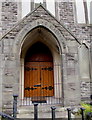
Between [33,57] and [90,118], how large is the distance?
4257mm

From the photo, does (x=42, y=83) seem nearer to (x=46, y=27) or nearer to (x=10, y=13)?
(x=46, y=27)

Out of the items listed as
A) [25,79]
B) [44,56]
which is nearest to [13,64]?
[25,79]

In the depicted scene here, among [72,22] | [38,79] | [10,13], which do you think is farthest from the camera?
[72,22]

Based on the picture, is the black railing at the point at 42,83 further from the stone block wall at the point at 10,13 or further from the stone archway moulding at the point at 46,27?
the stone block wall at the point at 10,13

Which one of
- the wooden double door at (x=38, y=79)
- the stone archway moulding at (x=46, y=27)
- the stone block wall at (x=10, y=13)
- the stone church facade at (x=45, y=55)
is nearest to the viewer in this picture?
the stone church facade at (x=45, y=55)

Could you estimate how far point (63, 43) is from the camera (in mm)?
5426

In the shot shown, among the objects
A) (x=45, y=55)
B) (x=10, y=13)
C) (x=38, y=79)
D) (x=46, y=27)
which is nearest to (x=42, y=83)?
(x=38, y=79)

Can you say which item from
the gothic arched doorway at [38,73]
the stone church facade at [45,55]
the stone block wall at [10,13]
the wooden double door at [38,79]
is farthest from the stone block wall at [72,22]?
the stone block wall at [10,13]

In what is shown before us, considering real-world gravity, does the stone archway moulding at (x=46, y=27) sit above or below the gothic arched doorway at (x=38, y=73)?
above

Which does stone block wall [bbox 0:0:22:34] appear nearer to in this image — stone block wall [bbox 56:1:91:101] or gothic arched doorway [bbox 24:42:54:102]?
gothic arched doorway [bbox 24:42:54:102]

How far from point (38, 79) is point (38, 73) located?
1.09ft

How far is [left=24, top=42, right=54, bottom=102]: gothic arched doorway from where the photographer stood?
6.88 m

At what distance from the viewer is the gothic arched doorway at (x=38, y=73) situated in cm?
688

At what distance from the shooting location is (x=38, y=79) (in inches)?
277
